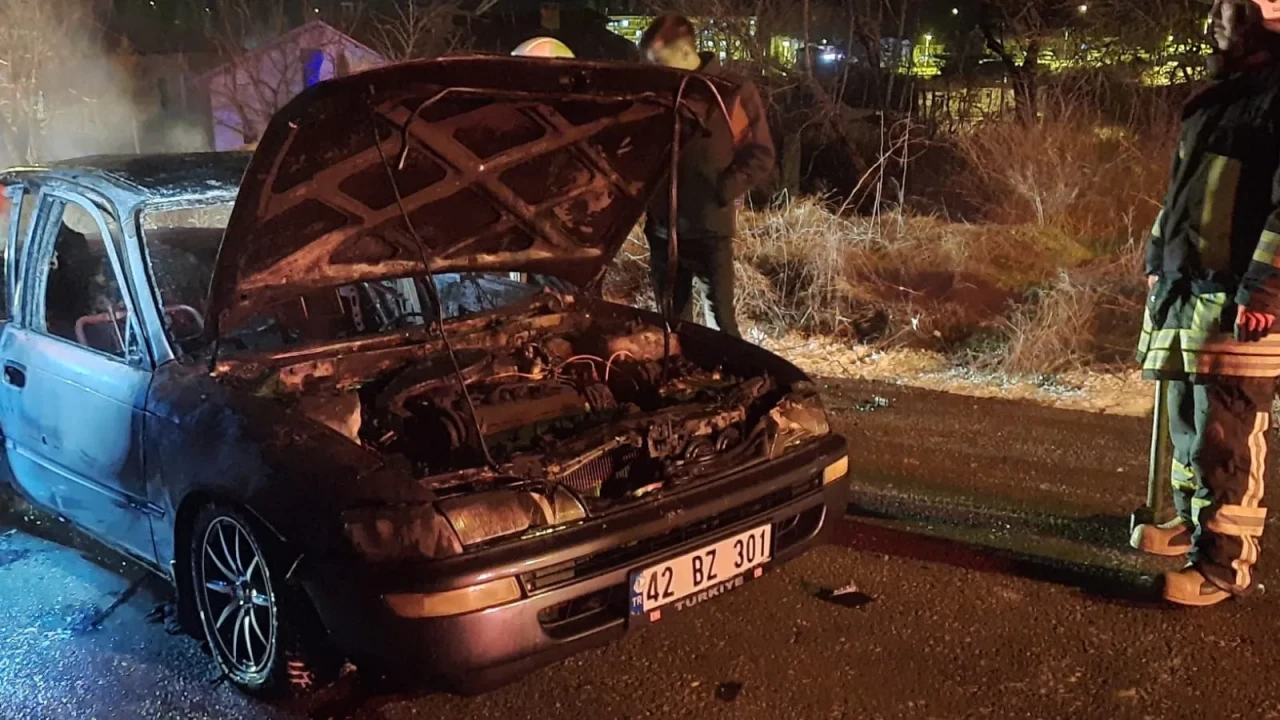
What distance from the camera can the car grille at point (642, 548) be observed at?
8.39ft

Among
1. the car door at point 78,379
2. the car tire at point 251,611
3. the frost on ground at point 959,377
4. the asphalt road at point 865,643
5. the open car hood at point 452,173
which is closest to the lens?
the open car hood at point 452,173

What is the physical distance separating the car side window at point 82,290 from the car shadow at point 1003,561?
273cm

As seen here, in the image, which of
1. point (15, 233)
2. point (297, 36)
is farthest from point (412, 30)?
point (15, 233)

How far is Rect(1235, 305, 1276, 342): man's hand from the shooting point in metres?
3.13

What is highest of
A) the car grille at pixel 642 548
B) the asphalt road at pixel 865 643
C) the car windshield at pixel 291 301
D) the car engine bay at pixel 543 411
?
the car windshield at pixel 291 301

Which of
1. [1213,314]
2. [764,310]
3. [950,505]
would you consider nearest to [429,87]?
[1213,314]

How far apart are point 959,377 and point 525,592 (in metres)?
4.57

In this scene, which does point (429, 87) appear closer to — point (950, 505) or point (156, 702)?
point (156, 702)

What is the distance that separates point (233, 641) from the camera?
3.04m

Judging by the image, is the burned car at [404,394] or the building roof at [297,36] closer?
the burned car at [404,394]

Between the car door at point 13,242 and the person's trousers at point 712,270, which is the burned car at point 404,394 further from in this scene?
the person's trousers at point 712,270

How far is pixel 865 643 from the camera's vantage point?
329cm

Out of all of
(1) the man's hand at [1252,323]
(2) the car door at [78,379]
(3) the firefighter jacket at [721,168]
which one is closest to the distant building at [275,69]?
(3) the firefighter jacket at [721,168]

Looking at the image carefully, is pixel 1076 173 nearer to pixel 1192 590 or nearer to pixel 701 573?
pixel 1192 590
